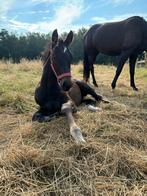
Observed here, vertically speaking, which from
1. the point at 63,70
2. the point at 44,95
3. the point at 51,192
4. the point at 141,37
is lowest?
the point at 51,192

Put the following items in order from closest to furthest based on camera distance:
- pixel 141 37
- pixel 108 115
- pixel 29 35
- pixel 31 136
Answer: pixel 31 136
pixel 108 115
pixel 141 37
pixel 29 35

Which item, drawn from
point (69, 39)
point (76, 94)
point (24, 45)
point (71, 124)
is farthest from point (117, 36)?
point (24, 45)

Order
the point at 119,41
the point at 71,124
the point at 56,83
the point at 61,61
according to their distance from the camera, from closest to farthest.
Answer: the point at 71,124 → the point at 61,61 → the point at 56,83 → the point at 119,41

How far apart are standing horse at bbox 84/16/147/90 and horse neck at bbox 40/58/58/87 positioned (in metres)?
3.47

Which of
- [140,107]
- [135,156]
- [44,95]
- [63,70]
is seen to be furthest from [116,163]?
[140,107]

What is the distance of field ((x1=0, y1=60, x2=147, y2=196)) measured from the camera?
2639 millimetres

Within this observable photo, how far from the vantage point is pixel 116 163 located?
2994mm

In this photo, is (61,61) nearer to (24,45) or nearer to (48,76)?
(48,76)

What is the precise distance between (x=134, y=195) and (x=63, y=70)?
220 cm

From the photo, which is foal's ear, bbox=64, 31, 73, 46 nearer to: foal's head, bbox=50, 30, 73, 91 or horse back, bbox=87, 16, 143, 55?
foal's head, bbox=50, 30, 73, 91

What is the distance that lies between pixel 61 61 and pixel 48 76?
512mm

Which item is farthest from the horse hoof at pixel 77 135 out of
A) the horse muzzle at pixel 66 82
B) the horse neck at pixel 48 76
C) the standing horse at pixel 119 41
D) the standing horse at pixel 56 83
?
the standing horse at pixel 119 41

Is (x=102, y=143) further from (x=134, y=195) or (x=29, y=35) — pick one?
(x=29, y=35)

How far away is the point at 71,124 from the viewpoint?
13.1 ft
